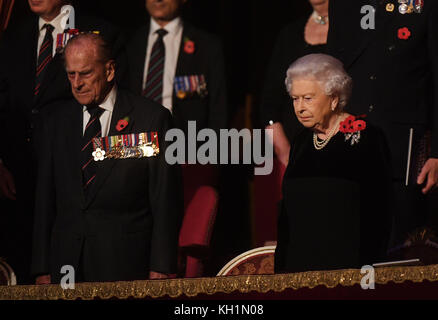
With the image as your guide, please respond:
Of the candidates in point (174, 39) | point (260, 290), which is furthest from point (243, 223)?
point (174, 39)

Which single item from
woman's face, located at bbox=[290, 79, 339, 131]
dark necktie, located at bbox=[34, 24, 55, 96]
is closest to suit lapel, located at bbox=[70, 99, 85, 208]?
dark necktie, located at bbox=[34, 24, 55, 96]

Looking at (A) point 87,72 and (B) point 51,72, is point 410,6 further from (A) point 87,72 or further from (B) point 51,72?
(B) point 51,72

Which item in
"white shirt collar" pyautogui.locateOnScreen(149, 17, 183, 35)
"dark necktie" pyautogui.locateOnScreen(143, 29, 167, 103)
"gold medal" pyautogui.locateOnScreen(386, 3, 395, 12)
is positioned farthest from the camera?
"white shirt collar" pyautogui.locateOnScreen(149, 17, 183, 35)

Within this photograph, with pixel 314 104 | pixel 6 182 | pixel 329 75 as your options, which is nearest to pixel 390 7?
pixel 329 75

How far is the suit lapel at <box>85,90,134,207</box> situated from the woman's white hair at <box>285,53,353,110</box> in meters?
0.79

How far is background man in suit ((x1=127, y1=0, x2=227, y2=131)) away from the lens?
4.90 m

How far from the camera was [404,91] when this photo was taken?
4539 mm

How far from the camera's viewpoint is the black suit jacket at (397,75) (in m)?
4.52

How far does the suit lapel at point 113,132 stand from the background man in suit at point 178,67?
421 millimetres

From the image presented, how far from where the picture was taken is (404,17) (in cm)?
457

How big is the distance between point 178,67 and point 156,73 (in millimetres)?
124

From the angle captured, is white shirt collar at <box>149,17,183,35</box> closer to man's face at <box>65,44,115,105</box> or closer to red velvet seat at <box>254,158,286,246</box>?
man's face at <box>65,44,115,105</box>

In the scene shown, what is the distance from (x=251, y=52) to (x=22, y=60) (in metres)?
1.26

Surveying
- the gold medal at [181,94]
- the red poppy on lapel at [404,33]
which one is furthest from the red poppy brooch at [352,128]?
the gold medal at [181,94]
